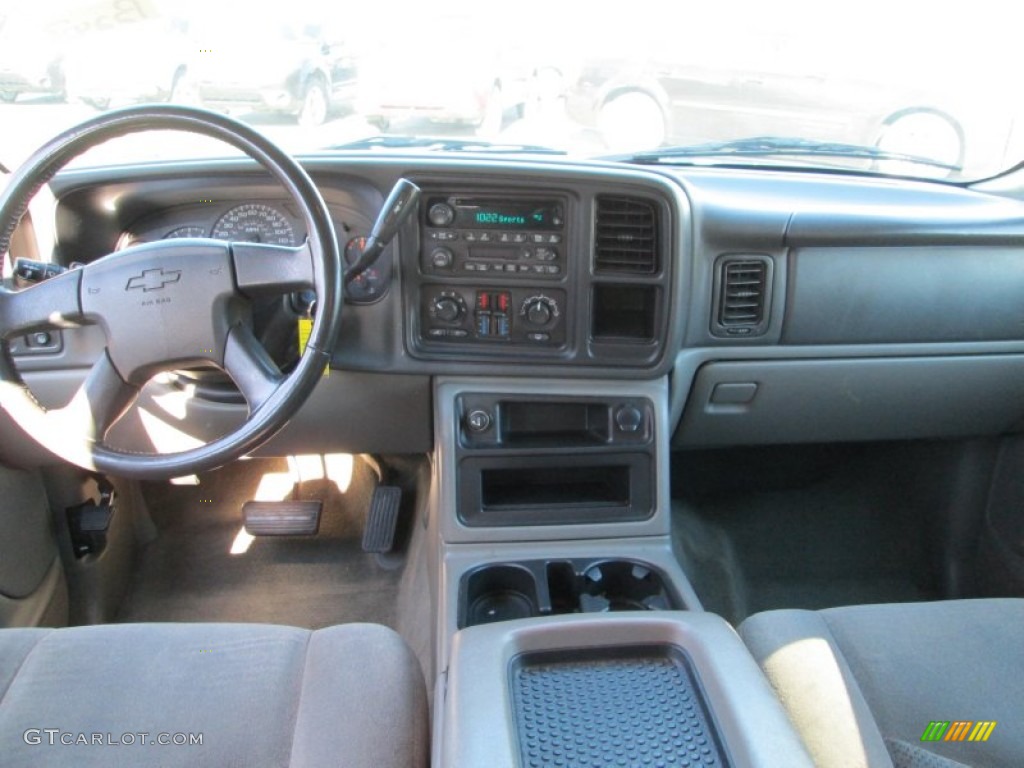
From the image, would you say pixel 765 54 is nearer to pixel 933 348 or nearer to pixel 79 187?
pixel 933 348

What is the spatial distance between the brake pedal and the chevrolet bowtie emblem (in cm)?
118

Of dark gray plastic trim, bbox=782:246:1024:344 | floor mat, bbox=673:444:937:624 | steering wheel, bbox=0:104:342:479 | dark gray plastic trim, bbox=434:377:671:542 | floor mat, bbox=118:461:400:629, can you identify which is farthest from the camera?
Answer: floor mat, bbox=673:444:937:624

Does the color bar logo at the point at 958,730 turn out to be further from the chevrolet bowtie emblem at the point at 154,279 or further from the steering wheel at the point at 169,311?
the chevrolet bowtie emblem at the point at 154,279

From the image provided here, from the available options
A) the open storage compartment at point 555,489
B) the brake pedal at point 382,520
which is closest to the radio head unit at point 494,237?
the open storage compartment at point 555,489

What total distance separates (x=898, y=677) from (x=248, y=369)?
1262mm

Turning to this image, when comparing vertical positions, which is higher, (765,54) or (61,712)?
(765,54)

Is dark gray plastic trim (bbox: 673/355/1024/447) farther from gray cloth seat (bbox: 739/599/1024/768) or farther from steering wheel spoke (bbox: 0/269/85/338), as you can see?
steering wheel spoke (bbox: 0/269/85/338)

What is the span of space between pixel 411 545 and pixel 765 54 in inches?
71.2

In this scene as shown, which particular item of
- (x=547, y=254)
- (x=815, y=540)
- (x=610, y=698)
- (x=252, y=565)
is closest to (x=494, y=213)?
(x=547, y=254)

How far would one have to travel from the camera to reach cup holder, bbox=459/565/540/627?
68.1 inches

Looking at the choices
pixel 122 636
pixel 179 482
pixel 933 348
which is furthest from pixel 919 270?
pixel 179 482

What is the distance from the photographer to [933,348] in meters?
2.12

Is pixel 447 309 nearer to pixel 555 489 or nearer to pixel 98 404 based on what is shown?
pixel 555 489

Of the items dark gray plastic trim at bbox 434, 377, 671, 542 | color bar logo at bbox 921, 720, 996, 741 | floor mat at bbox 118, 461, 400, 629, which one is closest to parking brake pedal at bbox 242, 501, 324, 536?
floor mat at bbox 118, 461, 400, 629
